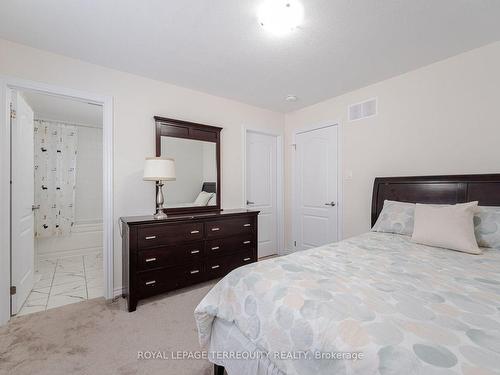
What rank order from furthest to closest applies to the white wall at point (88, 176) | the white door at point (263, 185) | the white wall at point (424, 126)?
the white wall at point (88, 176)
the white door at point (263, 185)
the white wall at point (424, 126)

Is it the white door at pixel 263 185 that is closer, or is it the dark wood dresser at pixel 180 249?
the dark wood dresser at pixel 180 249

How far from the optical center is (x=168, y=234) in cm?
248

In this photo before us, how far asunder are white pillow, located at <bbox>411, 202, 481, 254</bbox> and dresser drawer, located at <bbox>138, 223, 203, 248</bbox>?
2078 mm

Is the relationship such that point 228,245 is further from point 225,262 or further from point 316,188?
point 316,188

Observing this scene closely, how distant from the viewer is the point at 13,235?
7.15 ft

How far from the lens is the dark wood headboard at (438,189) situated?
6.70 ft

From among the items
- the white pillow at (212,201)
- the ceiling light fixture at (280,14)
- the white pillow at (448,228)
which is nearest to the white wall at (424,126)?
the white pillow at (448,228)

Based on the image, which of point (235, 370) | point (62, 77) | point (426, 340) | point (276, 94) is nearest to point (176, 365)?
point (235, 370)

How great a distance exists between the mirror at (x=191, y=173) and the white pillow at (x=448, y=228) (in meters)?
2.35

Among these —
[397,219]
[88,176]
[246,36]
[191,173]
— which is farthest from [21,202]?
[397,219]

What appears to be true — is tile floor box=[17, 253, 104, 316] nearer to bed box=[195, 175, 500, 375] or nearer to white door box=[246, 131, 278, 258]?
bed box=[195, 175, 500, 375]

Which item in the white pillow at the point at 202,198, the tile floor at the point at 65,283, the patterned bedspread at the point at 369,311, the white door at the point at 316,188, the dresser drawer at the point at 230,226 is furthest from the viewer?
the white door at the point at 316,188

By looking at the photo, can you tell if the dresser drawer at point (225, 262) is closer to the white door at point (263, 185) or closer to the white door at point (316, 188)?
the white door at point (263, 185)

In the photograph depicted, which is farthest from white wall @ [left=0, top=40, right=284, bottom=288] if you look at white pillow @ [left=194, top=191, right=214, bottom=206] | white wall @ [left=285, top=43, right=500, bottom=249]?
white wall @ [left=285, top=43, right=500, bottom=249]
